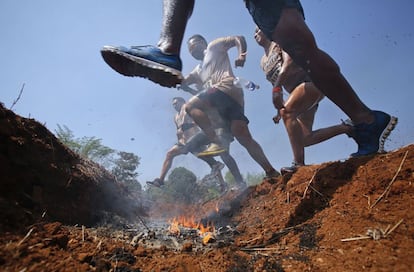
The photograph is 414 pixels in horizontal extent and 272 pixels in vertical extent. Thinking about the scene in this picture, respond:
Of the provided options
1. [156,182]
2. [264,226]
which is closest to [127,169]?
[156,182]

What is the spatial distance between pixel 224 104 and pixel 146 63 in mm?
3846

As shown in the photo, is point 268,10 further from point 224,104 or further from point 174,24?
point 224,104

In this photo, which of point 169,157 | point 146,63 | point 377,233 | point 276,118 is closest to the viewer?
point 377,233

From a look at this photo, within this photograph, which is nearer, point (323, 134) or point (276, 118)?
point (276, 118)

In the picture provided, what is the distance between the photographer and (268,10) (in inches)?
96.7

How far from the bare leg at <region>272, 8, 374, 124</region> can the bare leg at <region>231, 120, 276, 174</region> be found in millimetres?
2269

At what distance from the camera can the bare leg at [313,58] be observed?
92.9 inches

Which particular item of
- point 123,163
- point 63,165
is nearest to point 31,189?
point 63,165

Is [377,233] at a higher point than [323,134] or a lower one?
lower

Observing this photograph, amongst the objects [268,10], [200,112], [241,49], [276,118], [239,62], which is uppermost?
[241,49]

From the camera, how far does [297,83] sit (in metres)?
3.84

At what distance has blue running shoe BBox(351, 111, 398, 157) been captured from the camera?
253cm

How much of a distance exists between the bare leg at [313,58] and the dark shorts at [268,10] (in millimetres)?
56

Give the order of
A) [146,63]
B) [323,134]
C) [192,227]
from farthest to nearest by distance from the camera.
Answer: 1. [323,134]
2. [192,227]
3. [146,63]
